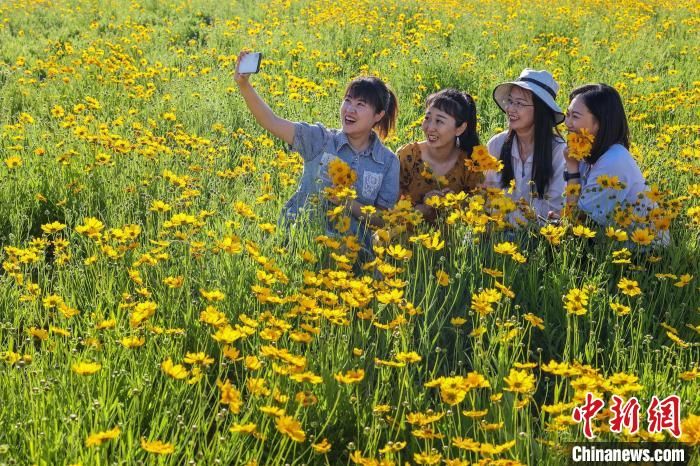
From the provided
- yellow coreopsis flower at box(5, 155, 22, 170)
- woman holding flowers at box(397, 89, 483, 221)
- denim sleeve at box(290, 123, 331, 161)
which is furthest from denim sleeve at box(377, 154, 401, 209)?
yellow coreopsis flower at box(5, 155, 22, 170)

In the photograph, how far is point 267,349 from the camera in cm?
207

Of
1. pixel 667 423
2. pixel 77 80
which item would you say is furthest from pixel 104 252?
pixel 77 80

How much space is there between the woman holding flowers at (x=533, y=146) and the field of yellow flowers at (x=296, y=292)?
461 millimetres

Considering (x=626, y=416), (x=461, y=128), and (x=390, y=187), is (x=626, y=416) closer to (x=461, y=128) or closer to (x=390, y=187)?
(x=390, y=187)

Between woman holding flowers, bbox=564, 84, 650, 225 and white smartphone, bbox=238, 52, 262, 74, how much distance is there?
1.41 meters

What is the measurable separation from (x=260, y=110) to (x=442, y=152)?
0.97m

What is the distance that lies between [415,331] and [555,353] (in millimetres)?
484

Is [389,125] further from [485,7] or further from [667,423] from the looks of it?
[485,7]

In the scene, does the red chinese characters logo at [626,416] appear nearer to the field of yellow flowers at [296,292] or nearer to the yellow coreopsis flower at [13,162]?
the field of yellow flowers at [296,292]

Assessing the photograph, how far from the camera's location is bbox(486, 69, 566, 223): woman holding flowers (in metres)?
4.10

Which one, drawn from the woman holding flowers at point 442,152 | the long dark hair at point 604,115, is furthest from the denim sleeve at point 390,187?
the long dark hair at point 604,115

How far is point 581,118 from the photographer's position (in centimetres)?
400

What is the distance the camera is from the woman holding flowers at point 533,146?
410 cm

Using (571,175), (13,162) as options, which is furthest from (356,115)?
(13,162)
